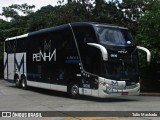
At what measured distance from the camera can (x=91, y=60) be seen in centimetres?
1898

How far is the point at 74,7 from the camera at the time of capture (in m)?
34.1

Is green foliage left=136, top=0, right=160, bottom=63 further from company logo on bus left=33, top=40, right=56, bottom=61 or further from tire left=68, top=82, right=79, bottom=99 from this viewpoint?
tire left=68, top=82, right=79, bottom=99

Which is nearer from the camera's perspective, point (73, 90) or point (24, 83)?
point (73, 90)

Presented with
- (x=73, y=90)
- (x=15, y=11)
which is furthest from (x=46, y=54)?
(x=15, y=11)

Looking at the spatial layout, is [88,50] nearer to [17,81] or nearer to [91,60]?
[91,60]

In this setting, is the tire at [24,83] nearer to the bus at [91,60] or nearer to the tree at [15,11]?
the bus at [91,60]

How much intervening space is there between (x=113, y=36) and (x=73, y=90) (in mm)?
3633

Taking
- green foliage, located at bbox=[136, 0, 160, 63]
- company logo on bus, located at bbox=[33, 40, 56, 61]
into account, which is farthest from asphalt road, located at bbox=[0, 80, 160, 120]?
green foliage, located at bbox=[136, 0, 160, 63]

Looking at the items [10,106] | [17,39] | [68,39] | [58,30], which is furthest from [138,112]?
[17,39]

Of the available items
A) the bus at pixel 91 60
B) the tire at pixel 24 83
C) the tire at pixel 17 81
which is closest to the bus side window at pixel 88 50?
the bus at pixel 91 60

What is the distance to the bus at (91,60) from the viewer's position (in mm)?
18516

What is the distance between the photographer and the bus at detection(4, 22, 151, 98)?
18.5 m

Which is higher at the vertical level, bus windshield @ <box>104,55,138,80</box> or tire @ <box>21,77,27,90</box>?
bus windshield @ <box>104,55,138,80</box>

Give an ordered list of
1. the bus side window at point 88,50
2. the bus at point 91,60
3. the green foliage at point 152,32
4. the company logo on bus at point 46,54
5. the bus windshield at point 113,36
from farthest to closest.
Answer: the green foliage at point 152,32 → the company logo on bus at point 46,54 → the bus windshield at point 113,36 → the bus side window at point 88,50 → the bus at point 91,60
